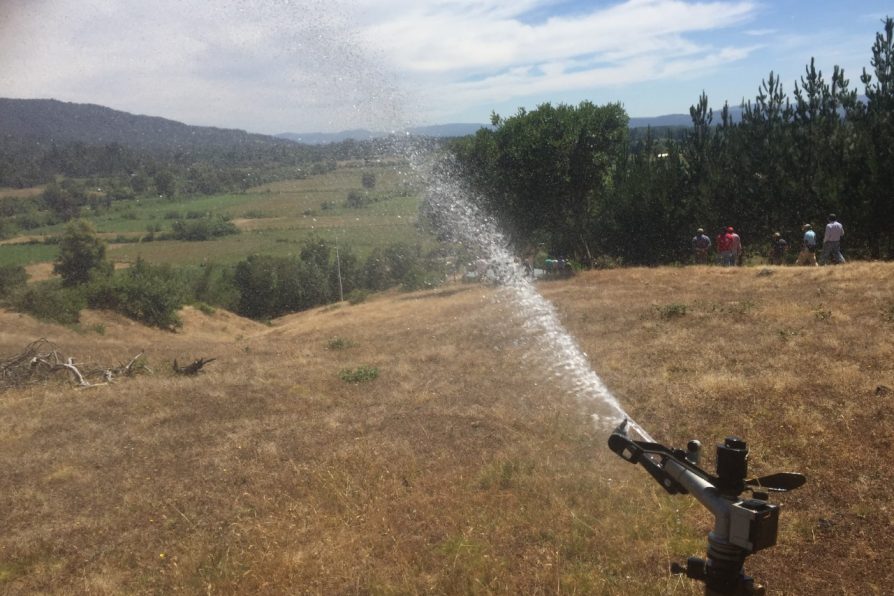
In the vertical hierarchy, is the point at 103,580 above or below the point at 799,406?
below

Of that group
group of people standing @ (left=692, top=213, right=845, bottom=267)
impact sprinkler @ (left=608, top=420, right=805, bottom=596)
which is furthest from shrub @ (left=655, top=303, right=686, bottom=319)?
impact sprinkler @ (left=608, top=420, right=805, bottom=596)

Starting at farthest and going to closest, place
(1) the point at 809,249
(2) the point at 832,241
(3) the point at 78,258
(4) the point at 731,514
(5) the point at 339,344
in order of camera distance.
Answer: (3) the point at 78,258
(1) the point at 809,249
(2) the point at 832,241
(5) the point at 339,344
(4) the point at 731,514

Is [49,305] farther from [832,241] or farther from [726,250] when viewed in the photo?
[832,241]

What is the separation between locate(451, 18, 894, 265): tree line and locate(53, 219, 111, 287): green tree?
3190cm

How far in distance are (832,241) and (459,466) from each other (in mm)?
21579

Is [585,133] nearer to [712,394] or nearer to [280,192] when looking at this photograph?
[712,394]

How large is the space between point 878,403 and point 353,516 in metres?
7.58

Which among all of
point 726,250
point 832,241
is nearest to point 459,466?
point 832,241

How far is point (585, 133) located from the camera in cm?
3167

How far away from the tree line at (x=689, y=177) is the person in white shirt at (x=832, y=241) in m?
5.41

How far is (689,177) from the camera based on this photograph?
36969 mm

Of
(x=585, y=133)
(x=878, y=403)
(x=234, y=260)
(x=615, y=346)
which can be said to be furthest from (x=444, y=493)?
(x=234, y=260)

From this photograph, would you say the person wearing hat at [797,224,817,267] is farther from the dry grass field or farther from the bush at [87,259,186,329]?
the bush at [87,259,186,329]

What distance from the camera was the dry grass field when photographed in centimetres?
593
